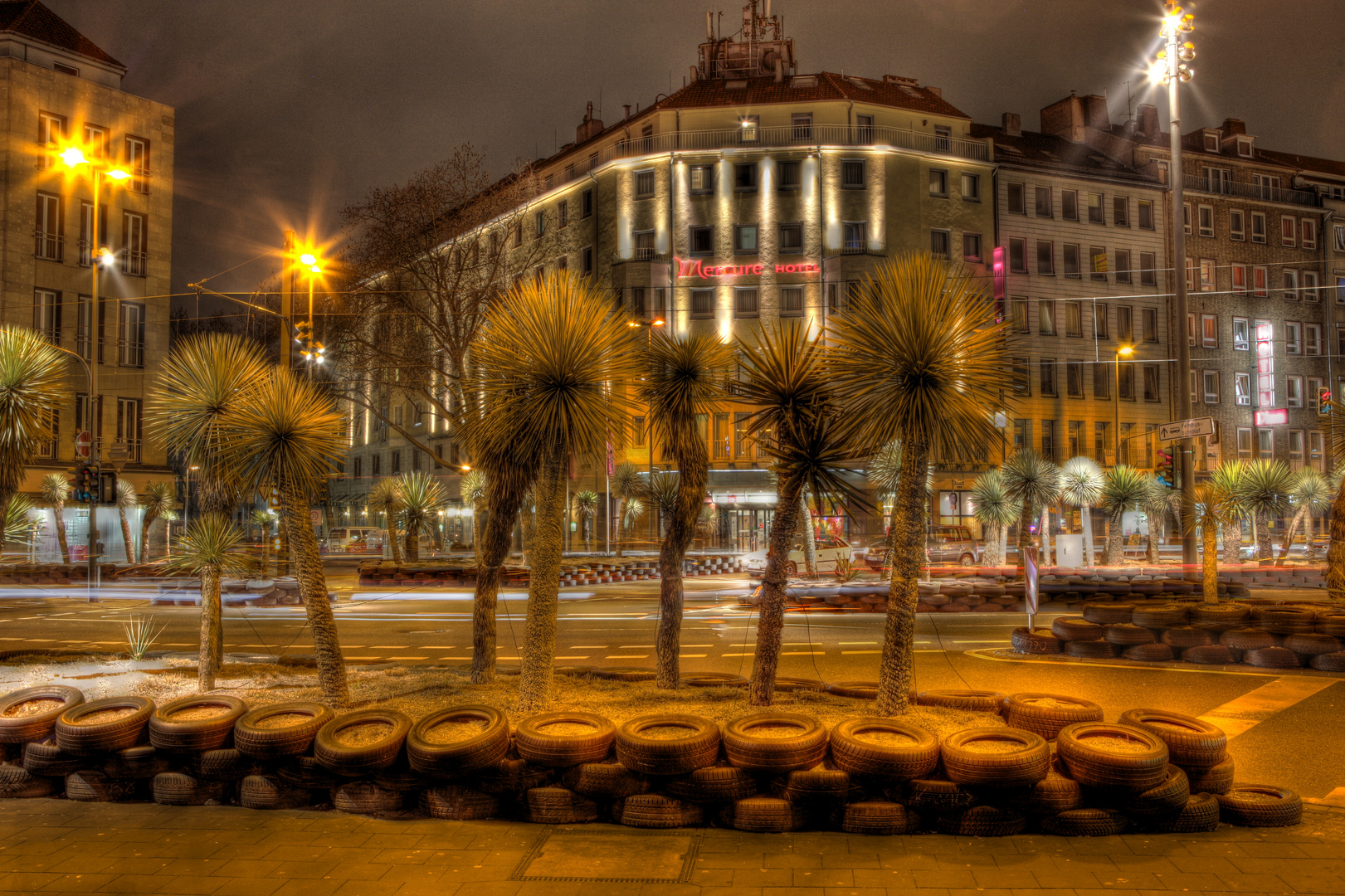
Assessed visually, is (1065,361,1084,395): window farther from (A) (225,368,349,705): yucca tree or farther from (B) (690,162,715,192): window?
(A) (225,368,349,705): yucca tree

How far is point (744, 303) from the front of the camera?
52.3 meters

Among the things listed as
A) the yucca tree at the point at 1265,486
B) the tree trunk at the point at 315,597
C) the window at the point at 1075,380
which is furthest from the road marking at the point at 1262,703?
the window at the point at 1075,380

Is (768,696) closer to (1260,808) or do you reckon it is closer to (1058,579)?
(1260,808)

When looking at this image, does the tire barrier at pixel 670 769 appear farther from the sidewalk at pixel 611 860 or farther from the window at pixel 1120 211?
the window at pixel 1120 211

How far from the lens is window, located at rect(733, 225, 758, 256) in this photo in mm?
52500

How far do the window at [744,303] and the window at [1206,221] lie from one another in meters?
31.3

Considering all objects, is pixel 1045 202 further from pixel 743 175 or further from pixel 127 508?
pixel 127 508

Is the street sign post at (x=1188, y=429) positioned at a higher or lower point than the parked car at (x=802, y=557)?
higher

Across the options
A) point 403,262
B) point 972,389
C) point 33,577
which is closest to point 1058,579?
point 972,389

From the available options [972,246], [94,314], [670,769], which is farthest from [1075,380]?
[670,769]

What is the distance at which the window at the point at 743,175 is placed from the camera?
2067 inches

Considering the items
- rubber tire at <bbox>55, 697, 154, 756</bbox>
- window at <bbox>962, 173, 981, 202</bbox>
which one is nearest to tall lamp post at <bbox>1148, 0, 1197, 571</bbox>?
rubber tire at <bbox>55, 697, 154, 756</bbox>

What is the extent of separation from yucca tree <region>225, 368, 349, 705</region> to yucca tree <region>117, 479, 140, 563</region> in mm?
34861

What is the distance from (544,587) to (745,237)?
47.1 metres
